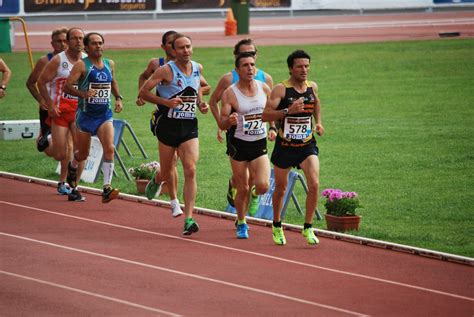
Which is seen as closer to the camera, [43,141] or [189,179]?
[189,179]

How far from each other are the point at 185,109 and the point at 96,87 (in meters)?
1.72

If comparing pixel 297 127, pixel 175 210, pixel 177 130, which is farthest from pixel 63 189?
pixel 297 127

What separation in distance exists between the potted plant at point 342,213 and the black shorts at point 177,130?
173 cm

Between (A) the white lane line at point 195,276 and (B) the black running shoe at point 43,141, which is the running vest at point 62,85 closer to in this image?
(B) the black running shoe at point 43,141

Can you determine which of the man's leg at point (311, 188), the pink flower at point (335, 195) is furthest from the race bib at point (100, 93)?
the man's leg at point (311, 188)

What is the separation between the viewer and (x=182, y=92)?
15016 millimetres

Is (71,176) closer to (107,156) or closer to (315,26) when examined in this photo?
(107,156)

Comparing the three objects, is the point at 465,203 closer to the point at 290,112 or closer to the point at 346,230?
the point at 346,230

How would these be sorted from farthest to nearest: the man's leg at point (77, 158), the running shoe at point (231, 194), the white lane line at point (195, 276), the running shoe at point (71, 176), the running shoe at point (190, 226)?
the running shoe at point (71, 176), the man's leg at point (77, 158), the running shoe at point (231, 194), the running shoe at point (190, 226), the white lane line at point (195, 276)

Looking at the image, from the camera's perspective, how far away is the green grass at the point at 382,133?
54.3 feet

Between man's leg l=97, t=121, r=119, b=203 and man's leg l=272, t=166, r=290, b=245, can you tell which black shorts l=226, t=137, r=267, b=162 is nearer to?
man's leg l=272, t=166, r=290, b=245

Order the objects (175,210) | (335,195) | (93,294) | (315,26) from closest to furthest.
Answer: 1. (93,294)
2. (335,195)
3. (175,210)
4. (315,26)

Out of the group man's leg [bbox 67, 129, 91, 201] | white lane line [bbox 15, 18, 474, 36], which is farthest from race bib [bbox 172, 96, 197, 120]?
white lane line [bbox 15, 18, 474, 36]

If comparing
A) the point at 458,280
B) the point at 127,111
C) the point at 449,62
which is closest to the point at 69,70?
the point at 458,280
